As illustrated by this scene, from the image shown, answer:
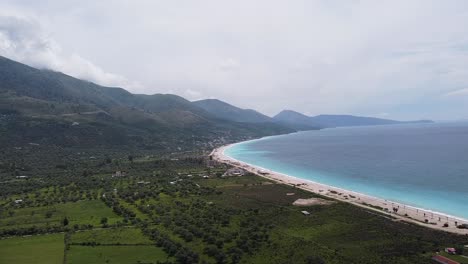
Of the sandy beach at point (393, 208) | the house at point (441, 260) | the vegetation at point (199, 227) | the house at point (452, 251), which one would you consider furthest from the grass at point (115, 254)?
the sandy beach at point (393, 208)

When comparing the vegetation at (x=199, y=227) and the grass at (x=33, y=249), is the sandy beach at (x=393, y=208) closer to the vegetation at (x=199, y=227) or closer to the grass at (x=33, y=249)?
the vegetation at (x=199, y=227)

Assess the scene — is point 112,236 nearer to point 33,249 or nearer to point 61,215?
point 33,249

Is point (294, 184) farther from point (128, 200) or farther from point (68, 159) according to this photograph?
point (68, 159)

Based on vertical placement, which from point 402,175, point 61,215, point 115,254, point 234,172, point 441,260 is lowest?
point 61,215

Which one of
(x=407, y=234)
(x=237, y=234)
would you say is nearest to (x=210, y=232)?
(x=237, y=234)

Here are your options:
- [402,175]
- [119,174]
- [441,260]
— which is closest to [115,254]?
[441,260]

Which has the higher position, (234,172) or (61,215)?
(234,172)

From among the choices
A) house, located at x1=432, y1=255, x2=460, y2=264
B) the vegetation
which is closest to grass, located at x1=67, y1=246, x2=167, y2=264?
the vegetation
